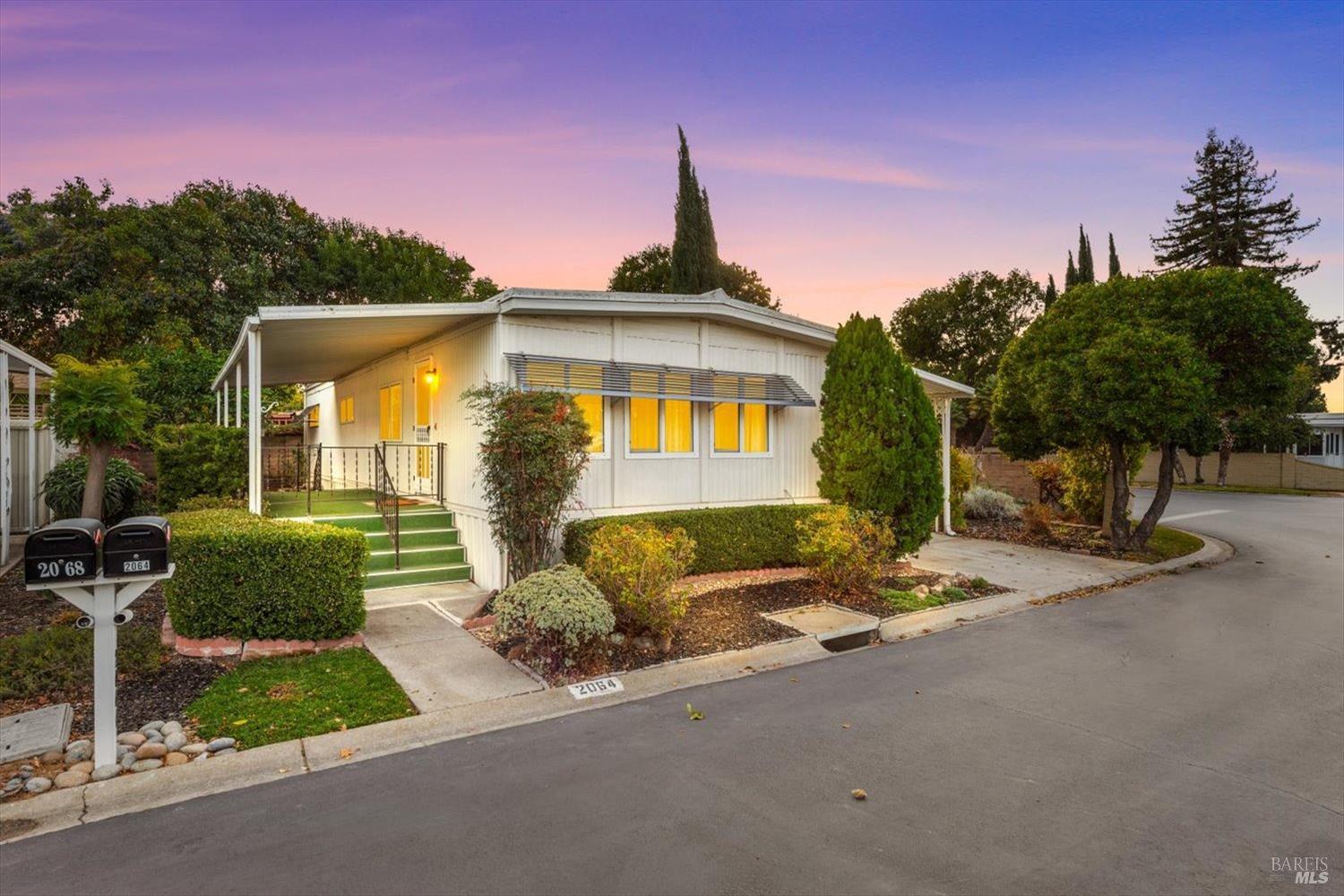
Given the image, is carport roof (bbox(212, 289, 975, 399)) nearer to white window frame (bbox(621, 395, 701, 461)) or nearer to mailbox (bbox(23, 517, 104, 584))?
white window frame (bbox(621, 395, 701, 461))

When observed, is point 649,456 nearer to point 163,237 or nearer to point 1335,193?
point 1335,193

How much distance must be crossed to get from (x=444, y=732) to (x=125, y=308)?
23.8 meters

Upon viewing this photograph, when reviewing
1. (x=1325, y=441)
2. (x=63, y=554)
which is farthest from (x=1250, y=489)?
(x=63, y=554)

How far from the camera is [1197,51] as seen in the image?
1055cm

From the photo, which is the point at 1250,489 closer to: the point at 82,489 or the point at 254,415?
the point at 254,415

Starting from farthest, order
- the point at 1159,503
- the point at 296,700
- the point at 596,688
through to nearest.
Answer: the point at 1159,503 → the point at 596,688 → the point at 296,700

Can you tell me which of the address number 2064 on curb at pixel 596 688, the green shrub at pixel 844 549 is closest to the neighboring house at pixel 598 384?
the green shrub at pixel 844 549

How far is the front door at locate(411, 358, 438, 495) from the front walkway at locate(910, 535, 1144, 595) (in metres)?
7.68

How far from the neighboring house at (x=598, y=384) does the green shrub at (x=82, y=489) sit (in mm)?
2837

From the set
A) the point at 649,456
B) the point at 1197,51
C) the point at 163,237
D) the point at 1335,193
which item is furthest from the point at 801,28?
the point at 163,237

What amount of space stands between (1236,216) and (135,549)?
143 ft

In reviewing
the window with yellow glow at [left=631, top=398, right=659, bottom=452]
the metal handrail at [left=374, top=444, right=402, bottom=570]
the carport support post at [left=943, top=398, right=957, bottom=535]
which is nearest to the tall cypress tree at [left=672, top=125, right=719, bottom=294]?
the carport support post at [left=943, top=398, right=957, bottom=535]

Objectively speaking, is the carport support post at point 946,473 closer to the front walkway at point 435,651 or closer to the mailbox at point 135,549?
the front walkway at point 435,651

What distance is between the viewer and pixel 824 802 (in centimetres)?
353
